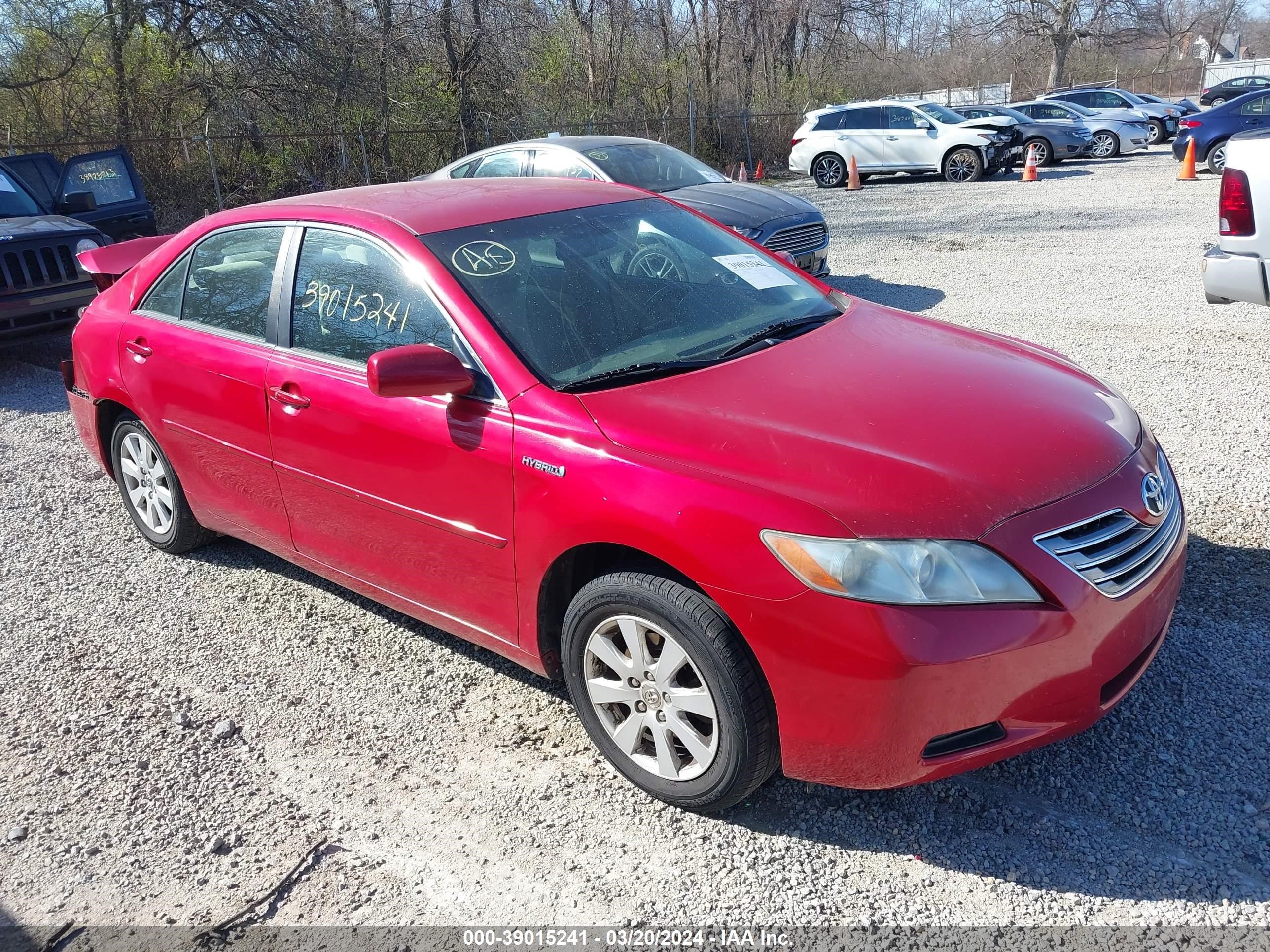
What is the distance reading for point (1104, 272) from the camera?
1009cm

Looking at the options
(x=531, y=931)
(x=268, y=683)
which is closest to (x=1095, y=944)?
(x=531, y=931)

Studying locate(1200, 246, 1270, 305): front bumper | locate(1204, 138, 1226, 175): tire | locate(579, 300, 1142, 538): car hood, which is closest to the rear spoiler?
locate(579, 300, 1142, 538): car hood

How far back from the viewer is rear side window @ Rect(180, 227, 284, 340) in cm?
394

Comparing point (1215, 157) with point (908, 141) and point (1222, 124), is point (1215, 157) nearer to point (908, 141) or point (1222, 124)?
point (1222, 124)

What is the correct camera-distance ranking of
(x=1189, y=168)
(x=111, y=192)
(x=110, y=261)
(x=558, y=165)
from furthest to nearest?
(x=1189, y=168) → (x=111, y=192) → (x=558, y=165) → (x=110, y=261)

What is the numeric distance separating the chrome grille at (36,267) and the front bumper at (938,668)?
26.1ft

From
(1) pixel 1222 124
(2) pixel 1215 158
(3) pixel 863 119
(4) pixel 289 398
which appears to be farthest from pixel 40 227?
(1) pixel 1222 124

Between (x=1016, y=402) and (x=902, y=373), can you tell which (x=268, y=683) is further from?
(x=1016, y=402)

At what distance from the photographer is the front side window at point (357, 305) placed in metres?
3.36

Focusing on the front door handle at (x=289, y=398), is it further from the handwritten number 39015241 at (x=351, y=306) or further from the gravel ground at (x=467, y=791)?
the gravel ground at (x=467, y=791)

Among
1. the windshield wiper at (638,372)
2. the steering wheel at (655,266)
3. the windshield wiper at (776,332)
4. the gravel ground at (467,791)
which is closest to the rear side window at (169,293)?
the gravel ground at (467,791)

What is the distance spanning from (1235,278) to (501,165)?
22.2ft

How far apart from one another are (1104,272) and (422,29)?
1670cm

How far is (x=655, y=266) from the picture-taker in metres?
3.75
